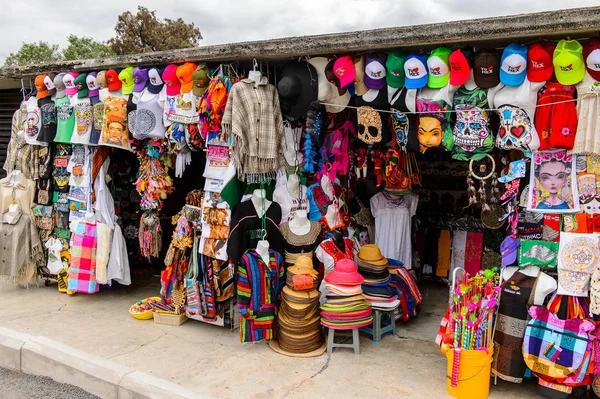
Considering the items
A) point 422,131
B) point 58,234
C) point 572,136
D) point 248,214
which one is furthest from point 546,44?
point 58,234

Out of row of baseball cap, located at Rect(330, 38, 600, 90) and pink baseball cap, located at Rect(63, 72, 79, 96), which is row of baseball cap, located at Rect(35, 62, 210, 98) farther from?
row of baseball cap, located at Rect(330, 38, 600, 90)

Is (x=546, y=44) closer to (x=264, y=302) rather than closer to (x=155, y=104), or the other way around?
(x=264, y=302)

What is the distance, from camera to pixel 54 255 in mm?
6309

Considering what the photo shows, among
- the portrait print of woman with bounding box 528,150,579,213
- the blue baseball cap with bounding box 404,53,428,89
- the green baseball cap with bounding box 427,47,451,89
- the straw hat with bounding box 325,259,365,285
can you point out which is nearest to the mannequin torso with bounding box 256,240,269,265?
the straw hat with bounding box 325,259,365,285

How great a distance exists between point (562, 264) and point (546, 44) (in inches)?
66.0

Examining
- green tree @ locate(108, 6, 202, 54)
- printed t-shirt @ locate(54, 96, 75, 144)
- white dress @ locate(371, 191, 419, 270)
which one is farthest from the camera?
green tree @ locate(108, 6, 202, 54)

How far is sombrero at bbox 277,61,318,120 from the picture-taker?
14.5 ft

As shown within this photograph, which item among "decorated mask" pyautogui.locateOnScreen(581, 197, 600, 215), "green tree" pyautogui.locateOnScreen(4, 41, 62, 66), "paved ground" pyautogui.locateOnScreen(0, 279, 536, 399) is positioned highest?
"green tree" pyautogui.locateOnScreen(4, 41, 62, 66)

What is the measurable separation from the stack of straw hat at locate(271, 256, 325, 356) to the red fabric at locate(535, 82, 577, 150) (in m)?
2.32

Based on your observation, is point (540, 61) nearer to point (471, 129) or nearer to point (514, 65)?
point (514, 65)

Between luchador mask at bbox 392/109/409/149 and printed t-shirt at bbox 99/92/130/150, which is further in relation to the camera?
printed t-shirt at bbox 99/92/130/150

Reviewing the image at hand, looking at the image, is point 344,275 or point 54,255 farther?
point 54,255

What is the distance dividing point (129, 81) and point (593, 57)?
4439 millimetres

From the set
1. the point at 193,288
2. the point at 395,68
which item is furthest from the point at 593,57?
the point at 193,288
